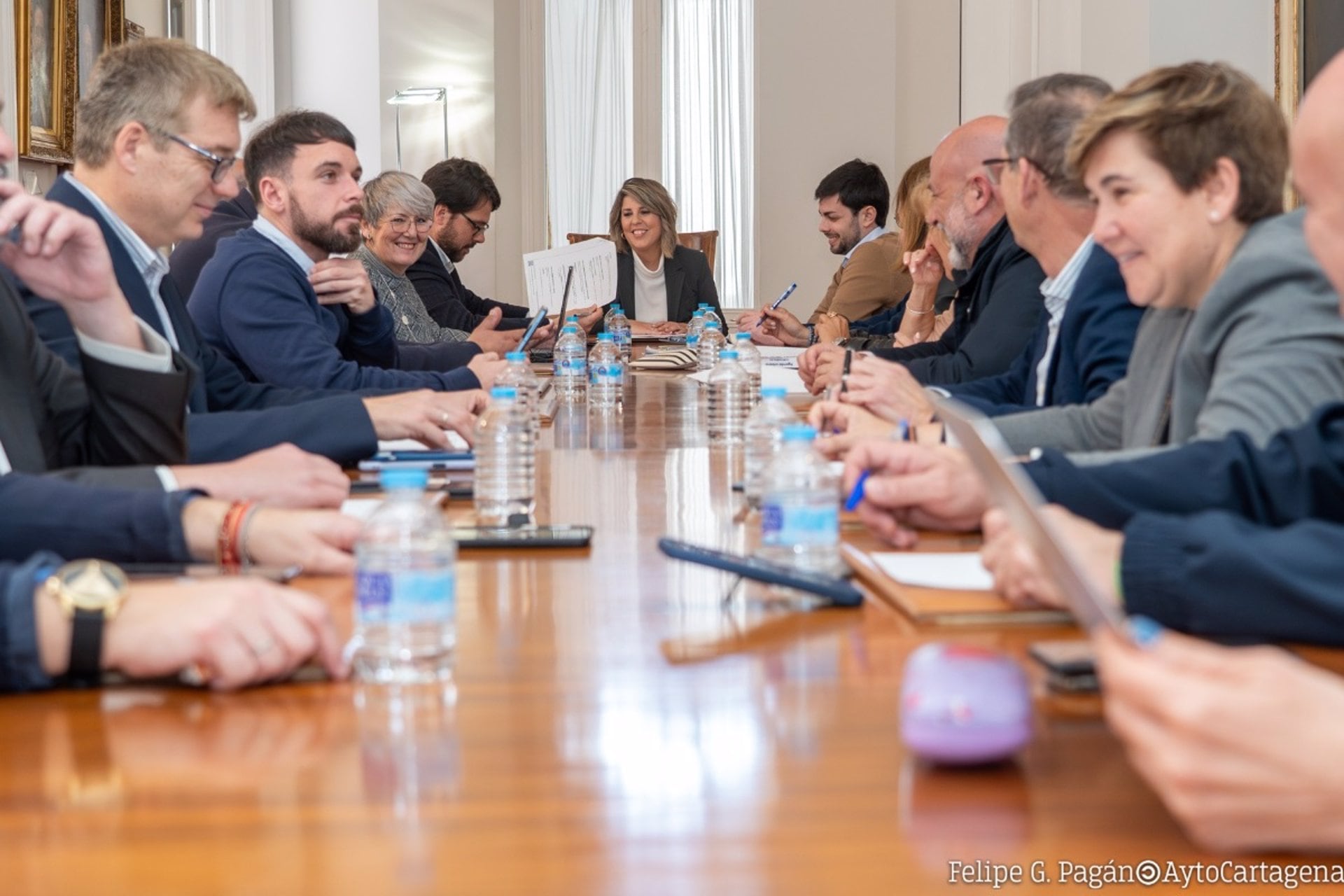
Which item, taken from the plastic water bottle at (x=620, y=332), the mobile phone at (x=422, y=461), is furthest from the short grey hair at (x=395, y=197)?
the mobile phone at (x=422, y=461)

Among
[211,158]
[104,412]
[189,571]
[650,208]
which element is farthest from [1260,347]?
[650,208]

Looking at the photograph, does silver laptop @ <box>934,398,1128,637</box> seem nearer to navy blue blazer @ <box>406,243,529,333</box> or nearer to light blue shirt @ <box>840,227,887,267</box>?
navy blue blazer @ <box>406,243,529,333</box>

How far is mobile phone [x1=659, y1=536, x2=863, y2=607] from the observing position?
152 cm

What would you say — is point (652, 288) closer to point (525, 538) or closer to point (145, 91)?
point (145, 91)

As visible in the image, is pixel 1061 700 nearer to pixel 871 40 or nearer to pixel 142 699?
pixel 142 699

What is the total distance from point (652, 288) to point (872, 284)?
4.15ft

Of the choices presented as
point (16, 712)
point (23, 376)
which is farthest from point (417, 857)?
point (23, 376)

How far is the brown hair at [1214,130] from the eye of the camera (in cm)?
220

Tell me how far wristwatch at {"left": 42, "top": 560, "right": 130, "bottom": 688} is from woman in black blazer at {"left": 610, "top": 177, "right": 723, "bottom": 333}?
6.84 meters

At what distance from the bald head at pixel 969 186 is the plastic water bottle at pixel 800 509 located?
2510 millimetres

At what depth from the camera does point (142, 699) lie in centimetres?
120

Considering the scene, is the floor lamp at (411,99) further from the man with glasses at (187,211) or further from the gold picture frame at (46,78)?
the man with glasses at (187,211)

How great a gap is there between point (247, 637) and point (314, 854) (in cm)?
38

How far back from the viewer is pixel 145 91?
323 centimetres
